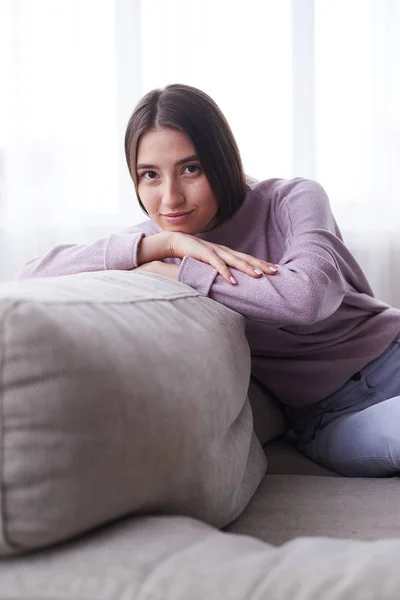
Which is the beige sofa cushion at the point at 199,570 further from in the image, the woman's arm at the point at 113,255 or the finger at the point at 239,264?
the woman's arm at the point at 113,255

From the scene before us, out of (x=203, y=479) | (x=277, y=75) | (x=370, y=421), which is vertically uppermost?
(x=277, y=75)

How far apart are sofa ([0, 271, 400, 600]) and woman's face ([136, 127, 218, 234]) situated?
569 mm

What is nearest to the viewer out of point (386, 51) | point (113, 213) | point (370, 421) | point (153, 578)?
point (153, 578)

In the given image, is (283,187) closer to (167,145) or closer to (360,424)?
(167,145)

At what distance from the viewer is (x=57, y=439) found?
0.62 meters

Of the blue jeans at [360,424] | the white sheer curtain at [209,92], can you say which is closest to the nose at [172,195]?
the blue jeans at [360,424]

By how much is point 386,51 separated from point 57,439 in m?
2.01

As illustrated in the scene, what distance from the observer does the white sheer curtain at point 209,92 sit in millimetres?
2334

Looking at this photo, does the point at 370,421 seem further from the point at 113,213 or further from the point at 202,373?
the point at 113,213

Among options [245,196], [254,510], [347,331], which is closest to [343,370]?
[347,331]

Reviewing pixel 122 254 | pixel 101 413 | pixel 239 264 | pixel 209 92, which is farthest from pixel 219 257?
pixel 209 92

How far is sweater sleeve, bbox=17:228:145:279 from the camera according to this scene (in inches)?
51.7

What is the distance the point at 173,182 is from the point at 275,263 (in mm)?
243

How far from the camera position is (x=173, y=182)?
4.56ft
